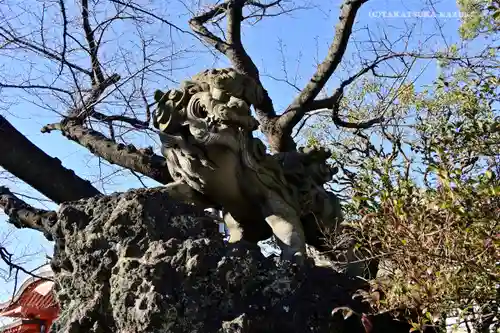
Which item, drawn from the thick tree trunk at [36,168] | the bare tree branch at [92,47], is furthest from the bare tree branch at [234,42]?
the thick tree trunk at [36,168]

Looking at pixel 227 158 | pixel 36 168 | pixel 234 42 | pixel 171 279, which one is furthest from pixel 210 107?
pixel 234 42

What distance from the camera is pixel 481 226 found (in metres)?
1.99

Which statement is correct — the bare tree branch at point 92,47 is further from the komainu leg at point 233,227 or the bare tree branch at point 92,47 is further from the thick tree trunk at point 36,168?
the komainu leg at point 233,227

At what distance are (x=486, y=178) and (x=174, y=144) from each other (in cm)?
158

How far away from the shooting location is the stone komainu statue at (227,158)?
2.88 m

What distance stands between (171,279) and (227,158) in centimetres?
94

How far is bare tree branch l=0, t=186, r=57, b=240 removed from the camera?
12.5 ft

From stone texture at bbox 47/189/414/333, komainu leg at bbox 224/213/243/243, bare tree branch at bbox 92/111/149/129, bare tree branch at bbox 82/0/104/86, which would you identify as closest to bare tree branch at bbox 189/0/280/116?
bare tree branch at bbox 92/111/149/129

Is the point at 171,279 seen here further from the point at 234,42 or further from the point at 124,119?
the point at 234,42

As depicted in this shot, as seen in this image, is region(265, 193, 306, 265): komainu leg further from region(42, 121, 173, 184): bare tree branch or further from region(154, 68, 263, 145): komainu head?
region(42, 121, 173, 184): bare tree branch

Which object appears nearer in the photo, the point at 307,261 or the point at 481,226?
the point at 481,226

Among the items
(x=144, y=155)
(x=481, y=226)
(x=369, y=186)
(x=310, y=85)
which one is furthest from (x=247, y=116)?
(x=310, y=85)

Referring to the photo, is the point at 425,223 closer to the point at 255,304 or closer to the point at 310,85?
the point at 255,304

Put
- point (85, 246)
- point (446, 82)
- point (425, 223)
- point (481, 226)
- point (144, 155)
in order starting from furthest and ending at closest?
point (144, 155)
point (446, 82)
point (85, 246)
point (425, 223)
point (481, 226)
